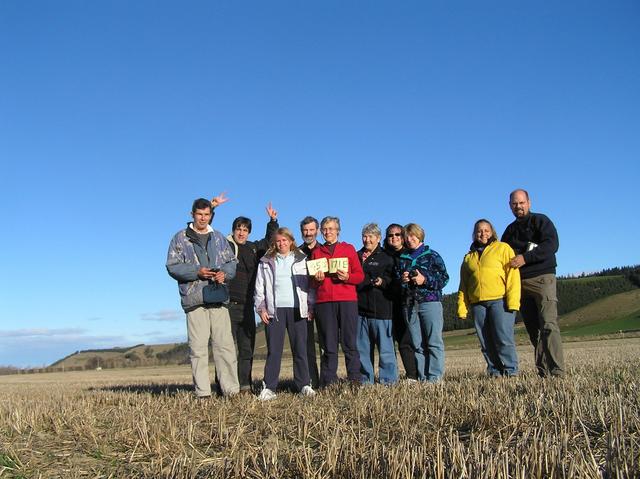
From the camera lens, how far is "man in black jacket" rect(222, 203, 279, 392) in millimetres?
8258

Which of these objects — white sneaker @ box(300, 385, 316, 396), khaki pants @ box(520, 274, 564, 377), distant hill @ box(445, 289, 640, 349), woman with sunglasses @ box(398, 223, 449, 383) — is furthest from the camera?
distant hill @ box(445, 289, 640, 349)

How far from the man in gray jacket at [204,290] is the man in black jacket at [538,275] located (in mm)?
3859

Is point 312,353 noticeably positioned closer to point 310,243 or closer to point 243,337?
point 243,337

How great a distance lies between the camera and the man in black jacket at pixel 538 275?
7.24 meters

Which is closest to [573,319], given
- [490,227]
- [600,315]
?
[600,315]

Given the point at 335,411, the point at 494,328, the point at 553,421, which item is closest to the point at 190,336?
the point at 335,411

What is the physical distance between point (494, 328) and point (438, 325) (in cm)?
77

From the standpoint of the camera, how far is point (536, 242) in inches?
304

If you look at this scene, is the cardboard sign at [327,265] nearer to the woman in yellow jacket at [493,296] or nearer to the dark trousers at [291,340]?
the dark trousers at [291,340]

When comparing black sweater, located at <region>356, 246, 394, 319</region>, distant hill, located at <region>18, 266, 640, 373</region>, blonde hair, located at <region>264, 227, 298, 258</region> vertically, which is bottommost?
distant hill, located at <region>18, 266, 640, 373</region>

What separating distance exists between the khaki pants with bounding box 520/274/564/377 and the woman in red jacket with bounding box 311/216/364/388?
2337mm

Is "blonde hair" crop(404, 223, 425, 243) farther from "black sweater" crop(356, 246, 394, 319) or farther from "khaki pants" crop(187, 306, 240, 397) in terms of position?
"khaki pants" crop(187, 306, 240, 397)

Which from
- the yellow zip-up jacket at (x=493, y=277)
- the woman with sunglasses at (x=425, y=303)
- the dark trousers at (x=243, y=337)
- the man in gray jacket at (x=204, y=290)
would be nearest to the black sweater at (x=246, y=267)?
the dark trousers at (x=243, y=337)

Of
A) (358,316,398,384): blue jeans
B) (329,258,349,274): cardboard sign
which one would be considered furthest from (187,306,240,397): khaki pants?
(358,316,398,384): blue jeans
